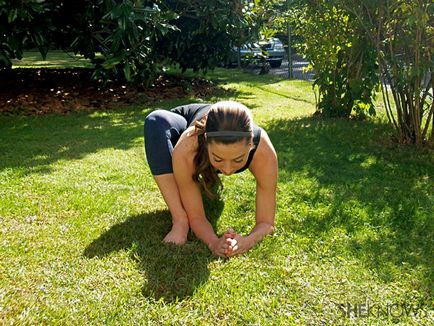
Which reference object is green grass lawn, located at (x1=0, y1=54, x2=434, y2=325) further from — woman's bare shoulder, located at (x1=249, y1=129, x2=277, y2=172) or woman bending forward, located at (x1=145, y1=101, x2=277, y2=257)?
woman's bare shoulder, located at (x1=249, y1=129, x2=277, y2=172)

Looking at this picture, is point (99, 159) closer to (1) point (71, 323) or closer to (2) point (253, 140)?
(2) point (253, 140)

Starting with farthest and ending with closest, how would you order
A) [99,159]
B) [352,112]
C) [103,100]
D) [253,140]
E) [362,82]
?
[103,100], [352,112], [362,82], [99,159], [253,140]

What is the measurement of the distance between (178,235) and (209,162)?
509 millimetres

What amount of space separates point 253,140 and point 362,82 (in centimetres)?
373

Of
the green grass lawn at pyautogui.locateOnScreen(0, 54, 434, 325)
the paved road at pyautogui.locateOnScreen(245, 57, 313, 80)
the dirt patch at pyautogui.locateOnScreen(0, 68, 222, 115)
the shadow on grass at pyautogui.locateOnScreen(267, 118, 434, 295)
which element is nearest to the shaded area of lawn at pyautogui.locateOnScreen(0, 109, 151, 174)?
the green grass lawn at pyautogui.locateOnScreen(0, 54, 434, 325)

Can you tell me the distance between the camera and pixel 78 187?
3660mm

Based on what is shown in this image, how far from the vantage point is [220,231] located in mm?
2912

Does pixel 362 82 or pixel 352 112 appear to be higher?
pixel 362 82

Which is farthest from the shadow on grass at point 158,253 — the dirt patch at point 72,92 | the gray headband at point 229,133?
the dirt patch at point 72,92

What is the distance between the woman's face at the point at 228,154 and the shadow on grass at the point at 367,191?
31.4 inches

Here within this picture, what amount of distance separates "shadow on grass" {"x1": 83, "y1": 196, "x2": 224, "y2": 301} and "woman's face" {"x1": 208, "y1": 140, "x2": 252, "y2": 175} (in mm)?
553

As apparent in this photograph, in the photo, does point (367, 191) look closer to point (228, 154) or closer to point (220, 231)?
point (220, 231)

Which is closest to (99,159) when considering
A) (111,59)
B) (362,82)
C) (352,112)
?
(111,59)

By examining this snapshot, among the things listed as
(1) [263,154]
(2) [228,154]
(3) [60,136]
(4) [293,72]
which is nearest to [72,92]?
(3) [60,136]
